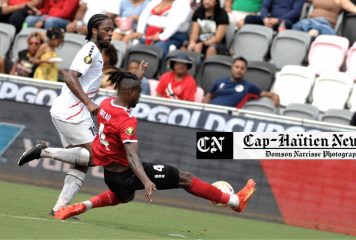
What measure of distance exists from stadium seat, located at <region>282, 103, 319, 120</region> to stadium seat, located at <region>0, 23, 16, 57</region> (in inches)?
227

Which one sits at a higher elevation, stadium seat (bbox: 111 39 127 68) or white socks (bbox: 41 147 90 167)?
white socks (bbox: 41 147 90 167)

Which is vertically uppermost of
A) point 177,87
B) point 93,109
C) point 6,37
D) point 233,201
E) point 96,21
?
point 96,21

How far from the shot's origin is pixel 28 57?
18.5m

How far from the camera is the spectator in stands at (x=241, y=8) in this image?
770 inches

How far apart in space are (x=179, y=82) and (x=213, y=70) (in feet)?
3.13

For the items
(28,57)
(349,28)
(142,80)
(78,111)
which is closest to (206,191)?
(78,111)

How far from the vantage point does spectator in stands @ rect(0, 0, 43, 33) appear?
67.8 feet

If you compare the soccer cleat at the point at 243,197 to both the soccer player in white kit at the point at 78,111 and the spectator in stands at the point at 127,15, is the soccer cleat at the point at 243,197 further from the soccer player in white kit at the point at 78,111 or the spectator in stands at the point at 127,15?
the spectator in stands at the point at 127,15

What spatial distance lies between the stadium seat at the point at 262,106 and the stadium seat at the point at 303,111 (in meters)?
0.25

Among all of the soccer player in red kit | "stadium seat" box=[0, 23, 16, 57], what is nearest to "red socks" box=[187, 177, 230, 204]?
the soccer player in red kit

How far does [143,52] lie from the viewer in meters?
18.5

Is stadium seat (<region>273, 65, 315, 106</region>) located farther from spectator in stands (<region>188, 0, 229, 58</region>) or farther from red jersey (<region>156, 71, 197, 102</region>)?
spectator in stands (<region>188, 0, 229, 58</region>)

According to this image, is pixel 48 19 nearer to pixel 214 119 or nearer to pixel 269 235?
pixel 214 119

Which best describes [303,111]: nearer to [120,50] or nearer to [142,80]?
[142,80]
